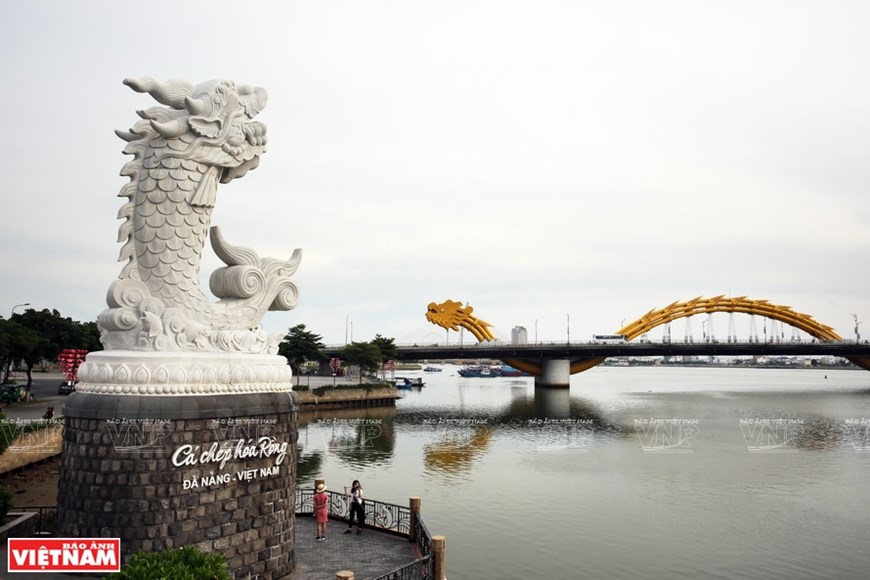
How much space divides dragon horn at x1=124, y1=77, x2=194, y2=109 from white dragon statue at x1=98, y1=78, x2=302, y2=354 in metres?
0.02

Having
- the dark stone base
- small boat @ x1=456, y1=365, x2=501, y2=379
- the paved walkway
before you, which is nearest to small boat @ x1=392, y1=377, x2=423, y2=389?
small boat @ x1=456, y1=365, x2=501, y2=379

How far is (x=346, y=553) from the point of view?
16.2 meters

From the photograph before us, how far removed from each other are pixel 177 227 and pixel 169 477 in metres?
5.32

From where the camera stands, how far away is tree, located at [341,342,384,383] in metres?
79.9

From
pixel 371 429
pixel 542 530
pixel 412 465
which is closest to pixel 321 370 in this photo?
A: pixel 371 429

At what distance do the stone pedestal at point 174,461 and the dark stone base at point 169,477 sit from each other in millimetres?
19

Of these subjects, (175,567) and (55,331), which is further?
(55,331)

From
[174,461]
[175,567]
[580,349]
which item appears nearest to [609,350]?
[580,349]

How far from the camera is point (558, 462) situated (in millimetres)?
36688

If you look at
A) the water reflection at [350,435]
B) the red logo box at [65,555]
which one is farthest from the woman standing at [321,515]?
the water reflection at [350,435]

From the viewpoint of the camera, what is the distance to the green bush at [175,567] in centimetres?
993

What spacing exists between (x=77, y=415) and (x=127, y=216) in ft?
14.4

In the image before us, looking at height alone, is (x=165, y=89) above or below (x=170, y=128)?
above

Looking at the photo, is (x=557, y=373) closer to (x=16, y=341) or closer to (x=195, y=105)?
(x=16, y=341)
